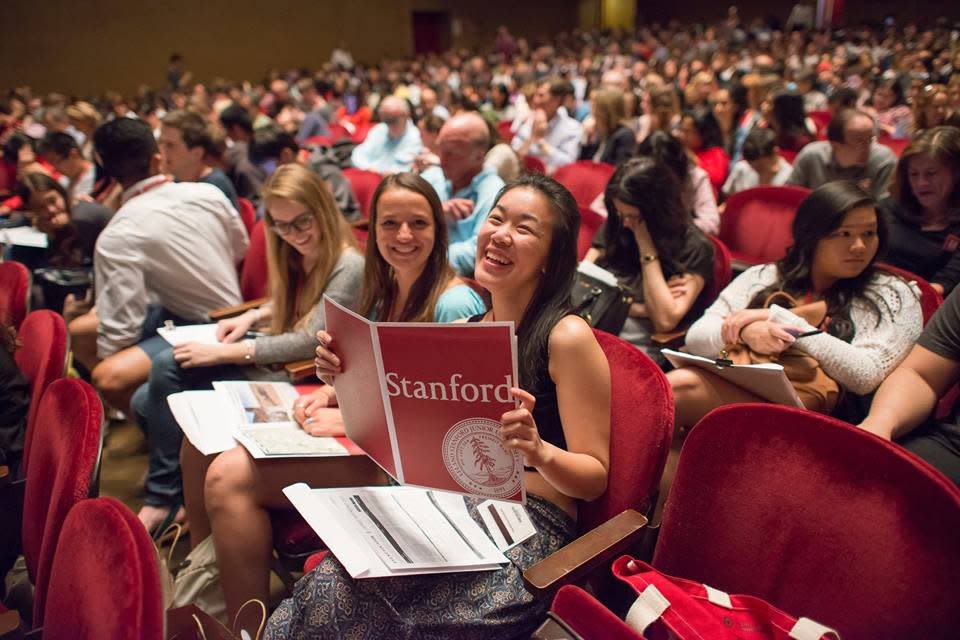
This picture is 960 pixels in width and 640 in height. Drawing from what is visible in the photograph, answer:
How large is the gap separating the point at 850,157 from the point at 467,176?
6.59 feet

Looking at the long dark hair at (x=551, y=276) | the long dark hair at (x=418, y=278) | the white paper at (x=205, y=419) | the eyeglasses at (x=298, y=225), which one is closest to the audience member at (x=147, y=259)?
the eyeglasses at (x=298, y=225)

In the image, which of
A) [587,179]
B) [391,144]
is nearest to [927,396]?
[587,179]

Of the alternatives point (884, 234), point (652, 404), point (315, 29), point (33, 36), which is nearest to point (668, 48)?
point (315, 29)

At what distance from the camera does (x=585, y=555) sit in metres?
1.19

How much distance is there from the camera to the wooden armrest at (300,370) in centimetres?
211

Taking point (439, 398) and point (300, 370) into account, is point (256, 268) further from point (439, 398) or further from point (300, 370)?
point (439, 398)

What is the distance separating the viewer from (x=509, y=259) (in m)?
1.44

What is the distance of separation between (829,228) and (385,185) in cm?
131

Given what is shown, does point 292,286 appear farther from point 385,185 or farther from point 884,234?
point 884,234

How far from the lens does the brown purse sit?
182cm

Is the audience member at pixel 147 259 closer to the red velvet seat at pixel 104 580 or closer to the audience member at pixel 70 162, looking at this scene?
the red velvet seat at pixel 104 580

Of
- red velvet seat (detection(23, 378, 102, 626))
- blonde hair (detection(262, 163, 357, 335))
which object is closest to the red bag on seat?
red velvet seat (detection(23, 378, 102, 626))

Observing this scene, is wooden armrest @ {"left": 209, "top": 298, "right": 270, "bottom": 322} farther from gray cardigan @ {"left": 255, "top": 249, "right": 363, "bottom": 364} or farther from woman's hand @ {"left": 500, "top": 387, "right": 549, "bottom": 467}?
woman's hand @ {"left": 500, "top": 387, "right": 549, "bottom": 467}

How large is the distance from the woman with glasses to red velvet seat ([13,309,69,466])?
411 mm
